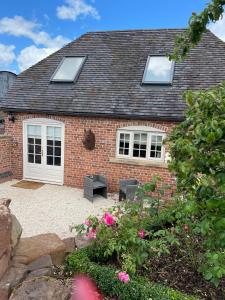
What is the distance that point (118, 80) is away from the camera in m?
10.1

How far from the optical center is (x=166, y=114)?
8.78 metres

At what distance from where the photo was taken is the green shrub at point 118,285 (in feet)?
11.9

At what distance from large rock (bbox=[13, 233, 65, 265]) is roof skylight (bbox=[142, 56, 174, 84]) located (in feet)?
21.9

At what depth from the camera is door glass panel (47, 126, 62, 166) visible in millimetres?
10067

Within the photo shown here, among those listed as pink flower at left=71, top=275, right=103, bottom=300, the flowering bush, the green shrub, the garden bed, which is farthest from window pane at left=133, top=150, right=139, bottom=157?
pink flower at left=71, top=275, right=103, bottom=300

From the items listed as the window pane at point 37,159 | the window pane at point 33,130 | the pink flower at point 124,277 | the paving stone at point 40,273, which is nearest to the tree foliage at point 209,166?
the pink flower at point 124,277

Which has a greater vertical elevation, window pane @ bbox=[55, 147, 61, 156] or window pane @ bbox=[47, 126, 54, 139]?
window pane @ bbox=[47, 126, 54, 139]

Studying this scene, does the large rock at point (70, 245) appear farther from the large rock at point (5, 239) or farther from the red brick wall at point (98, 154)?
the red brick wall at point (98, 154)

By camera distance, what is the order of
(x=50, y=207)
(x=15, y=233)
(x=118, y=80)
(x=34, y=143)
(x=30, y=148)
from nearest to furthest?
(x=15, y=233)
(x=50, y=207)
(x=118, y=80)
(x=34, y=143)
(x=30, y=148)

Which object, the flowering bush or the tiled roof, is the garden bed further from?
the tiled roof

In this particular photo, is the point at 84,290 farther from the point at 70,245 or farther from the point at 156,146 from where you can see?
the point at 156,146

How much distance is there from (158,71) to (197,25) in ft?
23.3

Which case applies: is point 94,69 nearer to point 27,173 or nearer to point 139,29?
point 139,29

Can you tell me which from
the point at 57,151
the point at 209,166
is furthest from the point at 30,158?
the point at 209,166
